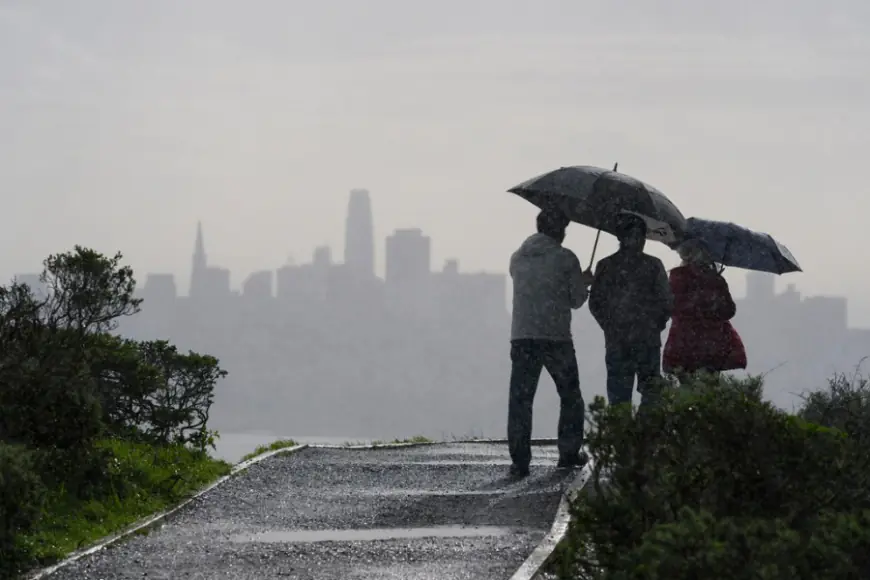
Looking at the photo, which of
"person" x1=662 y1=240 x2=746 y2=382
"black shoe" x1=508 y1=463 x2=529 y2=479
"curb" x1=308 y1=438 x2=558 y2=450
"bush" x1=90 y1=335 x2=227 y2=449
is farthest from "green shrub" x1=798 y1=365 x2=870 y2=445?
"bush" x1=90 y1=335 x2=227 y2=449

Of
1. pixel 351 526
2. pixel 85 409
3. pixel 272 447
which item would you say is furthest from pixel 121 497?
pixel 272 447

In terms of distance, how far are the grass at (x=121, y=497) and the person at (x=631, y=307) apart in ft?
11.7

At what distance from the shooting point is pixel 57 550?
9633 mm

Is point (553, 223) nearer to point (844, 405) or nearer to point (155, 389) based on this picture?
point (844, 405)

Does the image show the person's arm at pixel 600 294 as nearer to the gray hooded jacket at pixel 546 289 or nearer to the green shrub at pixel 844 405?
the gray hooded jacket at pixel 546 289

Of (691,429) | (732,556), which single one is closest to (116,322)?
(691,429)

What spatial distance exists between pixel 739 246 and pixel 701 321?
34.6 inches

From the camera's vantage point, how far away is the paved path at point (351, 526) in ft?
29.2

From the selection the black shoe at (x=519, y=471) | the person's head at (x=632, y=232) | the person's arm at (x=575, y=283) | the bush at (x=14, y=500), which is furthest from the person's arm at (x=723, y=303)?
the bush at (x=14, y=500)

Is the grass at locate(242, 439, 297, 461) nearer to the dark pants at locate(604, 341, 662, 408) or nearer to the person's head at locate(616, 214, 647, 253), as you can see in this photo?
the dark pants at locate(604, 341, 662, 408)

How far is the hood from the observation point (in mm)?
12453

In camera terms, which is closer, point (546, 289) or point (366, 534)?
point (366, 534)

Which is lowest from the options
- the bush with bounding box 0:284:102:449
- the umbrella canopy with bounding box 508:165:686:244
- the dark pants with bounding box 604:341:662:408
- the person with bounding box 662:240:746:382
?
the bush with bounding box 0:284:102:449

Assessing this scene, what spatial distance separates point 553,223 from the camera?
1257 centimetres
